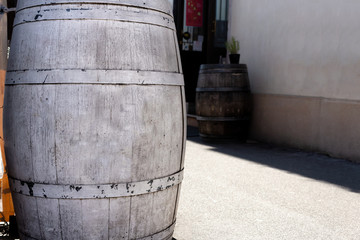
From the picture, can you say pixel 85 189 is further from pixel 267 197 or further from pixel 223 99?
pixel 223 99

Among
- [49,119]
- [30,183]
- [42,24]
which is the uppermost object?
[42,24]

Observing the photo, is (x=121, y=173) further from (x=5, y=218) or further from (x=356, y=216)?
(x=356, y=216)

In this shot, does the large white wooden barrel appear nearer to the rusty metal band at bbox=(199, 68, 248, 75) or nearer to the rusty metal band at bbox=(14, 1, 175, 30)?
the rusty metal band at bbox=(14, 1, 175, 30)

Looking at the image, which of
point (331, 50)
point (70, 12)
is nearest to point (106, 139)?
point (70, 12)

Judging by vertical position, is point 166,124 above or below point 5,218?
above

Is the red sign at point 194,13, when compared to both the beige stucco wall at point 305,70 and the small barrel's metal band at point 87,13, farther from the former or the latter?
the small barrel's metal band at point 87,13

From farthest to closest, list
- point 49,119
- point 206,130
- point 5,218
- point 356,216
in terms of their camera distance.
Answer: point 206,130 < point 356,216 < point 5,218 < point 49,119

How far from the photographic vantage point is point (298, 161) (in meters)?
4.81

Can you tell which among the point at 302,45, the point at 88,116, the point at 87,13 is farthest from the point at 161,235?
the point at 302,45

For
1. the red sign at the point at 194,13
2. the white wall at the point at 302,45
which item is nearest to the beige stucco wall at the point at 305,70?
the white wall at the point at 302,45

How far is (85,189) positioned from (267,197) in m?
1.94

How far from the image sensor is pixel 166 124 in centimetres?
187

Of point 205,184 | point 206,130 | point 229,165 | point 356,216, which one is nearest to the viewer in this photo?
point 356,216

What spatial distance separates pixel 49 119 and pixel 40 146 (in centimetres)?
12
